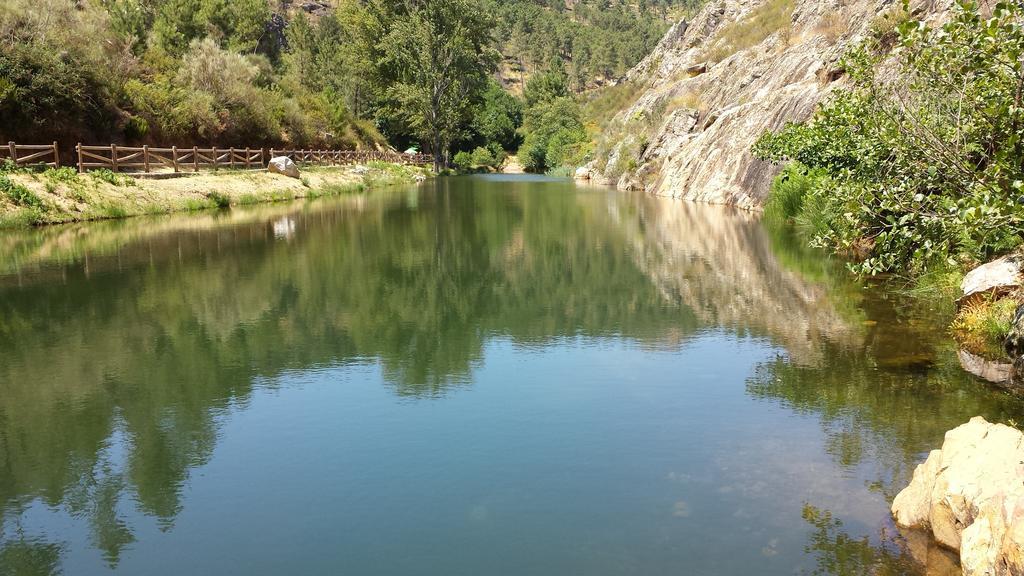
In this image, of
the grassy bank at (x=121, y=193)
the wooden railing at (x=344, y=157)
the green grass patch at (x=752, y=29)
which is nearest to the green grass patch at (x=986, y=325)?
the grassy bank at (x=121, y=193)

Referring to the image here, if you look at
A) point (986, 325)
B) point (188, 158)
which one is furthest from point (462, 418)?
point (188, 158)

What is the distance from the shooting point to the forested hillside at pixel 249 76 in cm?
4119

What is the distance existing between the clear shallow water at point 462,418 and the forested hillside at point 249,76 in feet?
83.8

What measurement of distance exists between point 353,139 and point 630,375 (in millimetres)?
73300

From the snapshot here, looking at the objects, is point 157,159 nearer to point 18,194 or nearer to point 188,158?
point 188,158

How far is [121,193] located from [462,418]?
30303 mm

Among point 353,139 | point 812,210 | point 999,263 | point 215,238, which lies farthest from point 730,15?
point 999,263

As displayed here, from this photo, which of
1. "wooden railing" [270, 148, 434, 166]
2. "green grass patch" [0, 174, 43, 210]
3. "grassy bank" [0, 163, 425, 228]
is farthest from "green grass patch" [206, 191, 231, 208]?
"wooden railing" [270, 148, 434, 166]

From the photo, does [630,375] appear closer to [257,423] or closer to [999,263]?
[257,423]

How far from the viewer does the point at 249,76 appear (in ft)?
201

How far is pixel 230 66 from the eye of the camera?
58.3m

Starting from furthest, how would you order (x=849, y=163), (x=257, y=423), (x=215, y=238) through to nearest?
1. (x=215, y=238)
2. (x=849, y=163)
3. (x=257, y=423)

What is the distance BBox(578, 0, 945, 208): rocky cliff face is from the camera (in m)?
40.1

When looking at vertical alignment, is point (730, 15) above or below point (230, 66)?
above
